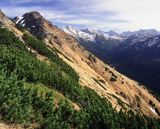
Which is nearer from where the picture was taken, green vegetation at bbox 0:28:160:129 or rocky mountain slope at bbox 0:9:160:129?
green vegetation at bbox 0:28:160:129

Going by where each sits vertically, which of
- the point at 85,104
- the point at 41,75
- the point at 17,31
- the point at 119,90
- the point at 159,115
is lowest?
the point at 159,115

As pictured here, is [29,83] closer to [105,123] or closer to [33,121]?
[105,123]

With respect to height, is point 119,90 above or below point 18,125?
below

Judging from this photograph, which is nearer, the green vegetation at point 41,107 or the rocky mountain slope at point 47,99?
the green vegetation at point 41,107

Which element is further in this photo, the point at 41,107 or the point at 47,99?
the point at 47,99

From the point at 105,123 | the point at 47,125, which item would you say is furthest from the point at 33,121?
the point at 105,123

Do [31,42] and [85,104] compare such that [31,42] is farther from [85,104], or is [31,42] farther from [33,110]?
[33,110]

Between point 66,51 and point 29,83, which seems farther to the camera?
point 66,51

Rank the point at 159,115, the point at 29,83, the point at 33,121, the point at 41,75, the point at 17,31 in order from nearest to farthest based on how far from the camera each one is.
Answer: the point at 33,121 → the point at 29,83 → the point at 41,75 → the point at 17,31 → the point at 159,115

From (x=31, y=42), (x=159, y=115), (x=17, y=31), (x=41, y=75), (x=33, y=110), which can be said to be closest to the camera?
(x=33, y=110)

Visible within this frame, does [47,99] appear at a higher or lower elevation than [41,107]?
higher

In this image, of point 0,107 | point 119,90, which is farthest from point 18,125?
point 119,90

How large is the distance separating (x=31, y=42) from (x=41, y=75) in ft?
211

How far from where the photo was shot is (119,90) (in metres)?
183
